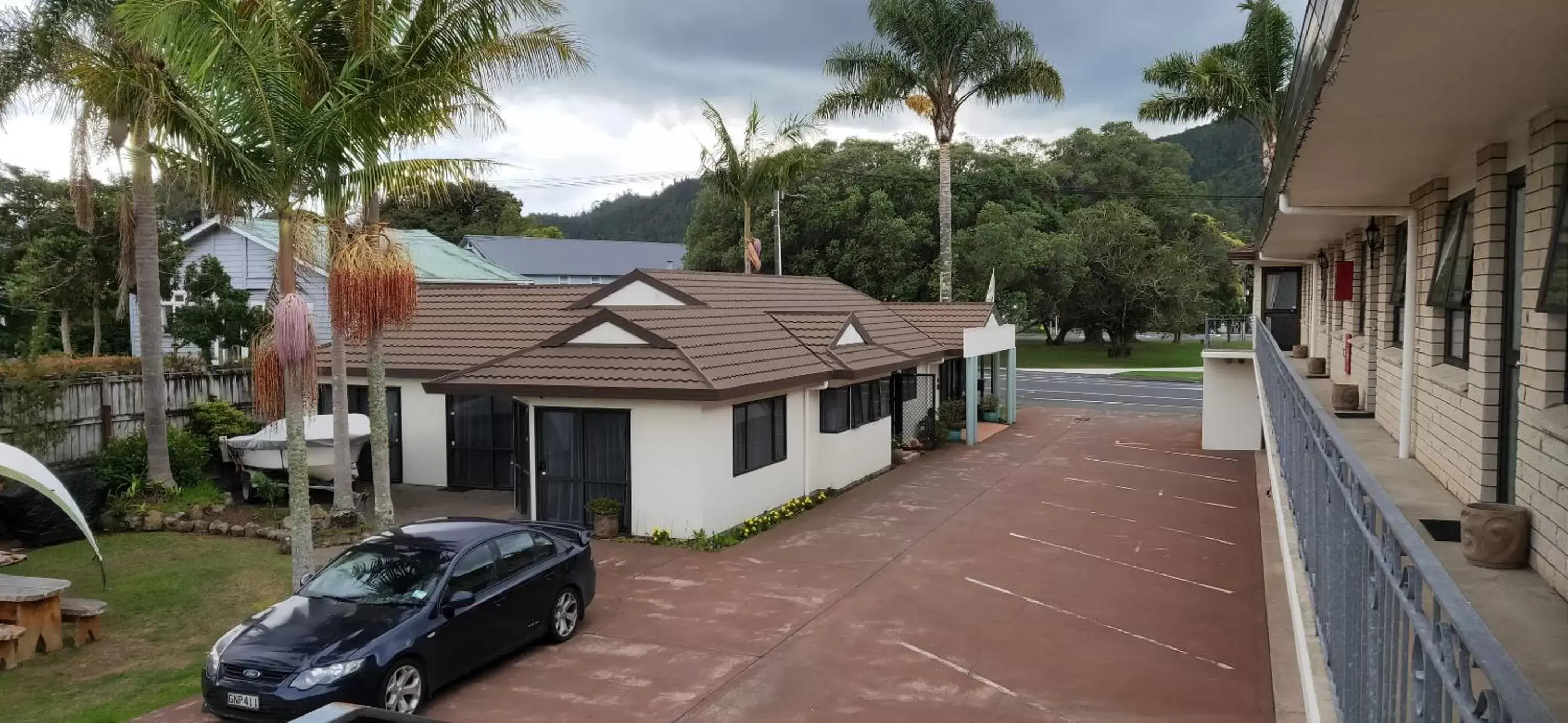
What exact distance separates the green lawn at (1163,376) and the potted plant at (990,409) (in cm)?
1803

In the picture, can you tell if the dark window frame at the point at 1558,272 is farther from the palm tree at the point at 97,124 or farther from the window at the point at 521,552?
the palm tree at the point at 97,124

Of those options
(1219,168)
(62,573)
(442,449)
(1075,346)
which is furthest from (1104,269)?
(1219,168)

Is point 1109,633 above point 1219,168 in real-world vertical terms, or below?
below

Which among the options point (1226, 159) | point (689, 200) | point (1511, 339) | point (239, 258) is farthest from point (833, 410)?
point (689, 200)

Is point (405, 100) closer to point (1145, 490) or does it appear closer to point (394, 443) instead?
point (394, 443)

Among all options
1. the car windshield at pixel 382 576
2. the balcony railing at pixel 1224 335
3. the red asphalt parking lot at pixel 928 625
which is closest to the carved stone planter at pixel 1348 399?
the red asphalt parking lot at pixel 928 625

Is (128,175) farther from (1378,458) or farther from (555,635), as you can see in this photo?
(1378,458)

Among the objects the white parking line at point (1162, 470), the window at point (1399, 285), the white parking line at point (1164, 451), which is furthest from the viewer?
the white parking line at point (1164, 451)

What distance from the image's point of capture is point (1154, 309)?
182 ft

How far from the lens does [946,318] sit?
29156mm

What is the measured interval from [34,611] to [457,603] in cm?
498

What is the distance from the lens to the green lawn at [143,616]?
986 centimetres

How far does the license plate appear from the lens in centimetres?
866

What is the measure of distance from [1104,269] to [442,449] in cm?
4303
